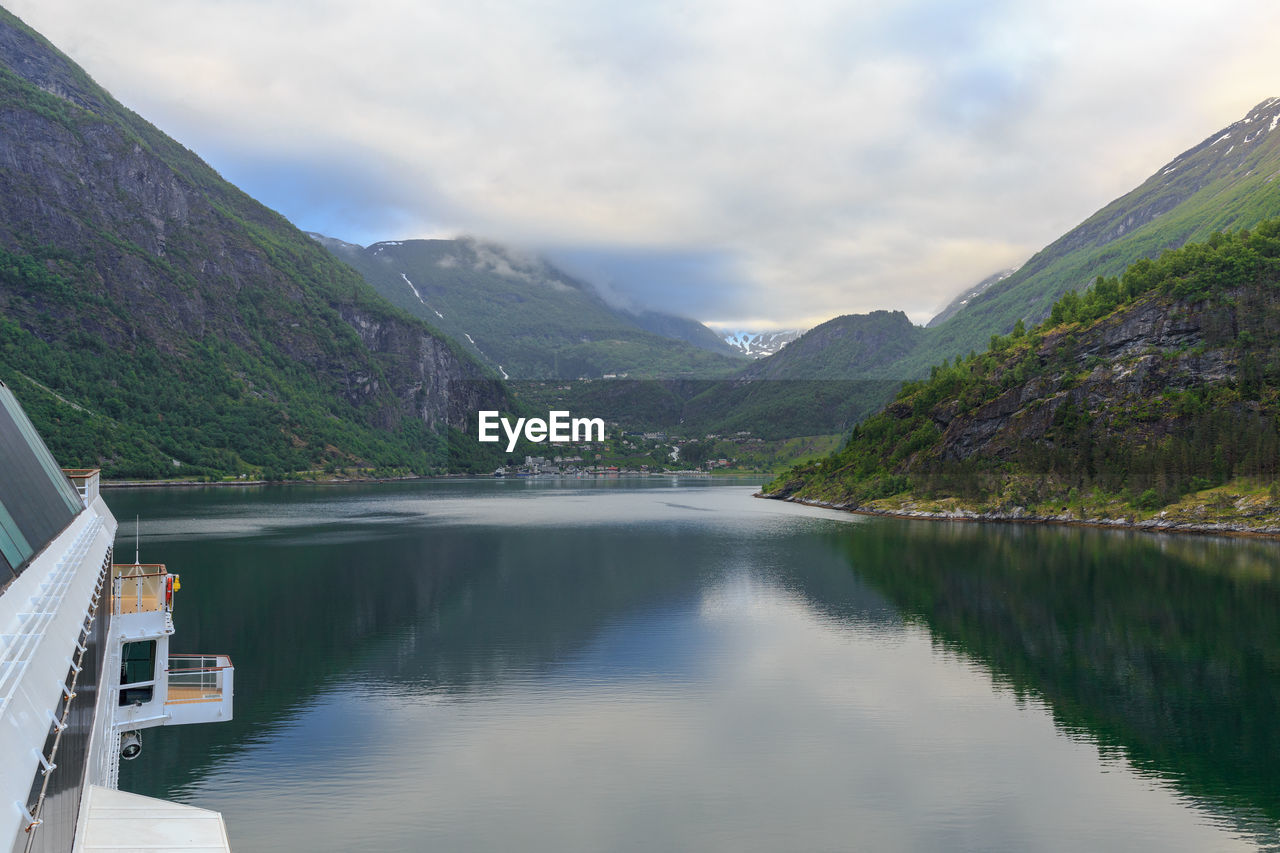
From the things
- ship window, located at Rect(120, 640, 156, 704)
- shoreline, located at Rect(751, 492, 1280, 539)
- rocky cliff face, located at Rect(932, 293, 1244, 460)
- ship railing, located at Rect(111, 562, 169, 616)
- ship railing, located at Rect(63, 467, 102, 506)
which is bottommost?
shoreline, located at Rect(751, 492, 1280, 539)

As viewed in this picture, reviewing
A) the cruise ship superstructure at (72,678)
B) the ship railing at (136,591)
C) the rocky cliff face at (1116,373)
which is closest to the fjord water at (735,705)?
the cruise ship superstructure at (72,678)

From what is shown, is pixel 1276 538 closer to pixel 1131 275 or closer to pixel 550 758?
pixel 1131 275

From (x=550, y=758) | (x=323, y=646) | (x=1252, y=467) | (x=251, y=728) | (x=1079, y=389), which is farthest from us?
(x=1079, y=389)

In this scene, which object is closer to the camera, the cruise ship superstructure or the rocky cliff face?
the cruise ship superstructure

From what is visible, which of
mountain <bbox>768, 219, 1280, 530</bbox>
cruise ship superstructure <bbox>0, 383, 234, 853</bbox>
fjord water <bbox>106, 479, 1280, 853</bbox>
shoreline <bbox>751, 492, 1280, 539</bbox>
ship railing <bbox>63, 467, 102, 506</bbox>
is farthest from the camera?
mountain <bbox>768, 219, 1280, 530</bbox>

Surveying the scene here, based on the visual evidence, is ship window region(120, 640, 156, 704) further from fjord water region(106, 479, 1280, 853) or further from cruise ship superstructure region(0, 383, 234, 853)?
fjord water region(106, 479, 1280, 853)

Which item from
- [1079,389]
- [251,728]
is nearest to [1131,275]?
[1079,389]

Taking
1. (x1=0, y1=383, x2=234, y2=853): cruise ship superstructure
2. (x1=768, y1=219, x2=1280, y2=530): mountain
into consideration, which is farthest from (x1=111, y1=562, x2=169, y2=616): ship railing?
(x1=768, y1=219, x2=1280, y2=530): mountain
